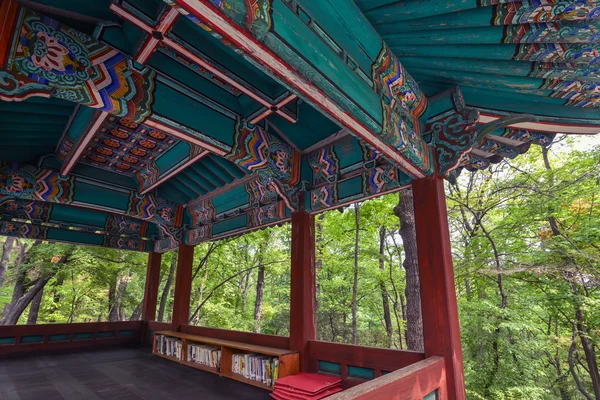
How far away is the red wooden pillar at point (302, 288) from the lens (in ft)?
11.5

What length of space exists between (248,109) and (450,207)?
27.3 feet

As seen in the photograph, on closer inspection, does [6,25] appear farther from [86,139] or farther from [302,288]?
[302,288]

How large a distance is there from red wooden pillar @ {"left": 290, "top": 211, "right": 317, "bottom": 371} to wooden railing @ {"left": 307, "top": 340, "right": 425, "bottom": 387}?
0.13m

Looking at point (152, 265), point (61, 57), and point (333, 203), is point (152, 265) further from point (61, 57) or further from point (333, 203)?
point (61, 57)

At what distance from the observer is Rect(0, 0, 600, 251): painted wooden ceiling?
1653 millimetres

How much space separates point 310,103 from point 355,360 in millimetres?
2530

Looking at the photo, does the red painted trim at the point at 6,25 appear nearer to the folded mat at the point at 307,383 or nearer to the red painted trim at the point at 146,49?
the red painted trim at the point at 146,49

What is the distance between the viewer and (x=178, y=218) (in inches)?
233

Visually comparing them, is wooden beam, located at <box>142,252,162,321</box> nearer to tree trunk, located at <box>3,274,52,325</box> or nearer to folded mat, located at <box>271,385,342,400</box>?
folded mat, located at <box>271,385,342,400</box>

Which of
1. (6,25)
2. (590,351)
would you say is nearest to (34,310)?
(6,25)

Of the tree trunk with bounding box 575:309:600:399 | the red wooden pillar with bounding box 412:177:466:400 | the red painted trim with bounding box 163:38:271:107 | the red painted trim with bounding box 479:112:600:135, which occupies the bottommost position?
the tree trunk with bounding box 575:309:600:399

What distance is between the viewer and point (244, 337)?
4391 millimetres

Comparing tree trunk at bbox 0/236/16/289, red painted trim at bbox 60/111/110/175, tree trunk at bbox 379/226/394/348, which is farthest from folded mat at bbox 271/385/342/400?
tree trunk at bbox 0/236/16/289

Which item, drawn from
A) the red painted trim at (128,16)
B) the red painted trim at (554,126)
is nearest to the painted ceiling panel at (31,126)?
the red painted trim at (128,16)
